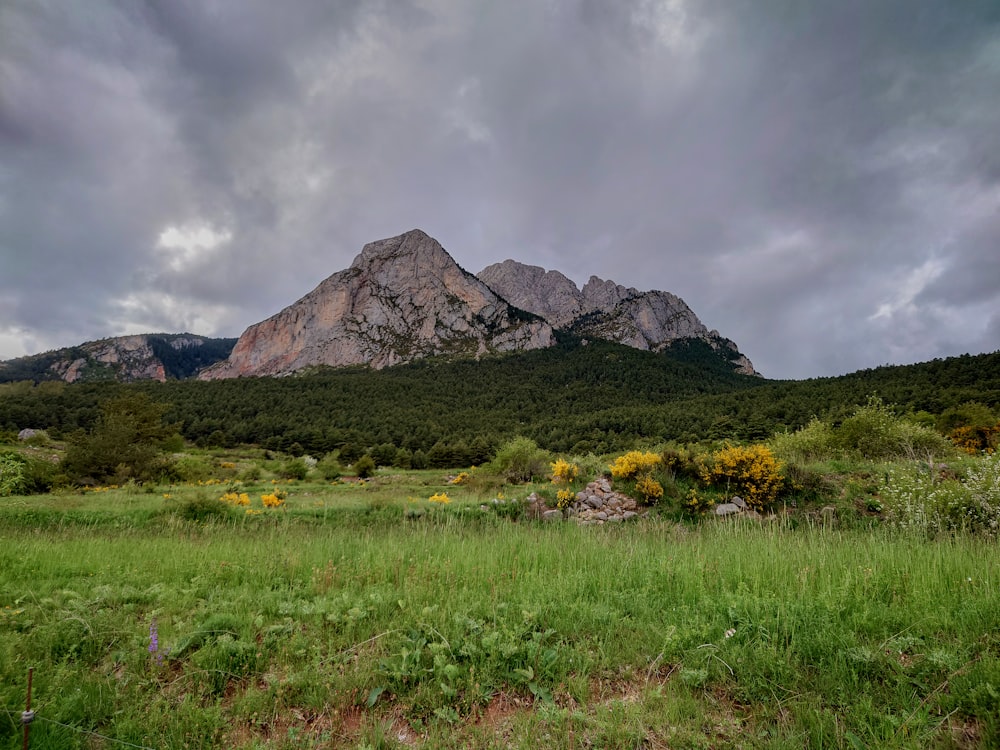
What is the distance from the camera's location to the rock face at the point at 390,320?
524 feet

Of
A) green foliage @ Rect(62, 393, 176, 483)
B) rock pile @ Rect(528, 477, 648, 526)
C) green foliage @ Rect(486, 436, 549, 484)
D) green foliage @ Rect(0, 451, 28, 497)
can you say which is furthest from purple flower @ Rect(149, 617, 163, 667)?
green foliage @ Rect(62, 393, 176, 483)

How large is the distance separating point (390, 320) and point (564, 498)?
16522 cm

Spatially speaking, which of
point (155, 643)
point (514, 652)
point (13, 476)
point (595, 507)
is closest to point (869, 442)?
point (595, 507)

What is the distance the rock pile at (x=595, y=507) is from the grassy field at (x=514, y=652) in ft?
26.2

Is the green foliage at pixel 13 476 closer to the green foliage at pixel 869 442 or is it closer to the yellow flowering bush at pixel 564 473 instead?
the yellow flowering bush at pixel 564 473

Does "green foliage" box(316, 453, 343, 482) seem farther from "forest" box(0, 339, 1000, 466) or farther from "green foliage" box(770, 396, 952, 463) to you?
"green foliage" box(770, 396, 952, 463)

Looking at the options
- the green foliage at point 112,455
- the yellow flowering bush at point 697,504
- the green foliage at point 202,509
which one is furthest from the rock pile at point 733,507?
the green foliage at point 112,455

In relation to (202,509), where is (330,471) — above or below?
below

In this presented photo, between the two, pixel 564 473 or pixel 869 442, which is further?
pixel 869 442

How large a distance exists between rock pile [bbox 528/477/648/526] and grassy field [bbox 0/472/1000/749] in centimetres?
798

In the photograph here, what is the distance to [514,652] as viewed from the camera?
127 inches

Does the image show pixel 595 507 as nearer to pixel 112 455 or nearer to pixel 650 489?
pixel 650 489

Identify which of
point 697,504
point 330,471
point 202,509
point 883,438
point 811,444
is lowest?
point 330,471

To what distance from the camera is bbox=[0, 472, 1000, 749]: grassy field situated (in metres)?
2.54
